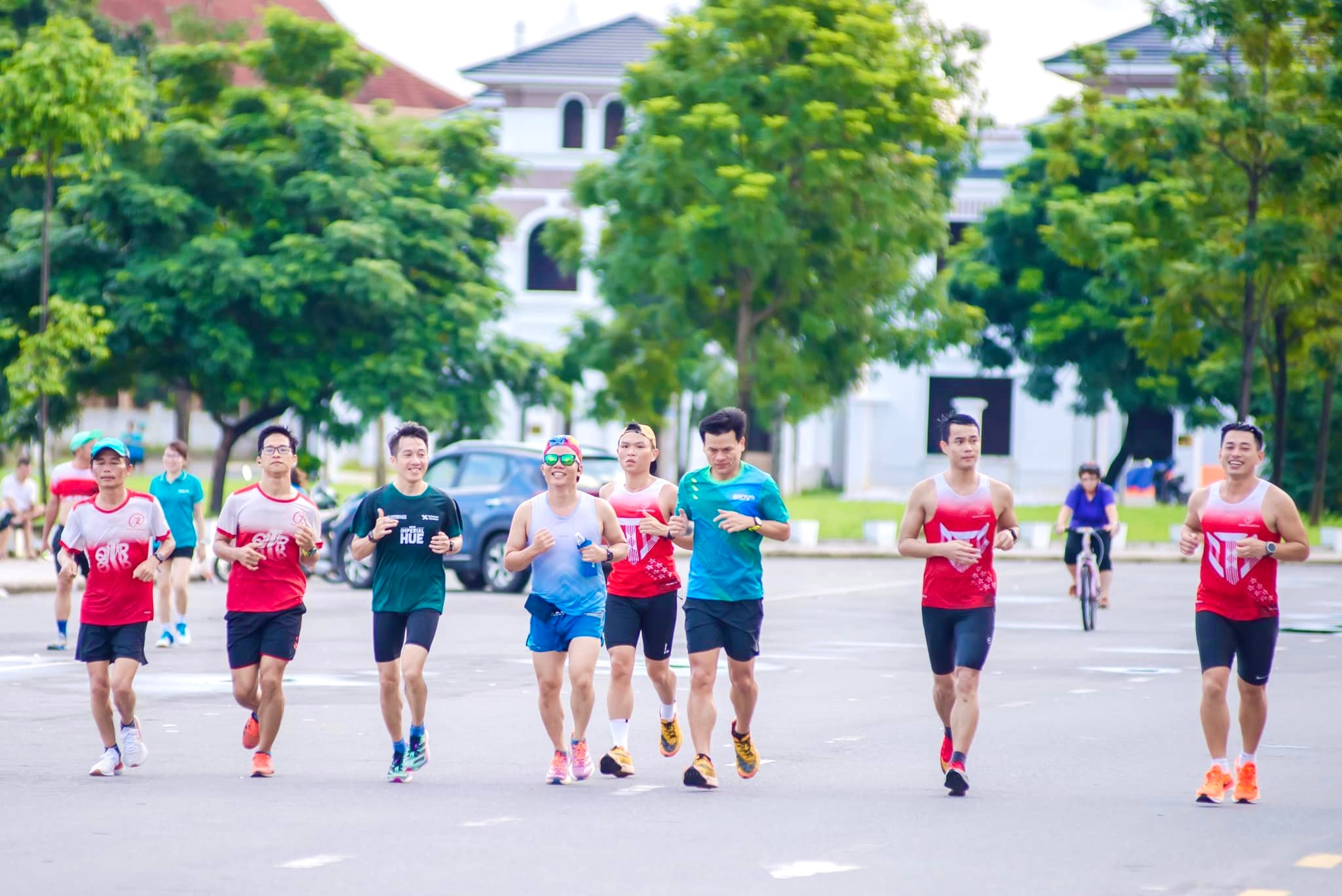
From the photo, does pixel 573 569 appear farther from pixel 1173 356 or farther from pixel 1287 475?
pixel 1287 475

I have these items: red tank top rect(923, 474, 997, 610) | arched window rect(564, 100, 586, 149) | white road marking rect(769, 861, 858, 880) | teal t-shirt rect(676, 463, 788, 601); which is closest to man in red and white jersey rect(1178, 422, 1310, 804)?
red tank top rect(923, 474, 997, 610)

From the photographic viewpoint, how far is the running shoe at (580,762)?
32.6 ft

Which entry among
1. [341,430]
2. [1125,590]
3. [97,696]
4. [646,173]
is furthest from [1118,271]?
[97,696]

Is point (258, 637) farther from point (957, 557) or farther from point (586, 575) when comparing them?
point (957, 557)

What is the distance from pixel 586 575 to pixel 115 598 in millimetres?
2377

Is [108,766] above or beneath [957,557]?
beneath

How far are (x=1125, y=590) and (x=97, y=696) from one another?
62.7ft

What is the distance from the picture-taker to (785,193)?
36.5m

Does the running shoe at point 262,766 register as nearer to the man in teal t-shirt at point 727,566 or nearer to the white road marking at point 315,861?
the man in teal t-shirt at point 727,566

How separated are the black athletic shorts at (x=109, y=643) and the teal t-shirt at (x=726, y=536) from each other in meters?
2.79

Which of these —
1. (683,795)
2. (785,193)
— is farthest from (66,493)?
(785,193)

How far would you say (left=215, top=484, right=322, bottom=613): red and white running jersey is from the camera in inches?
394

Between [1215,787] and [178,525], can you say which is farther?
[178,525]

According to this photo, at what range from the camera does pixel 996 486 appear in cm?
992
